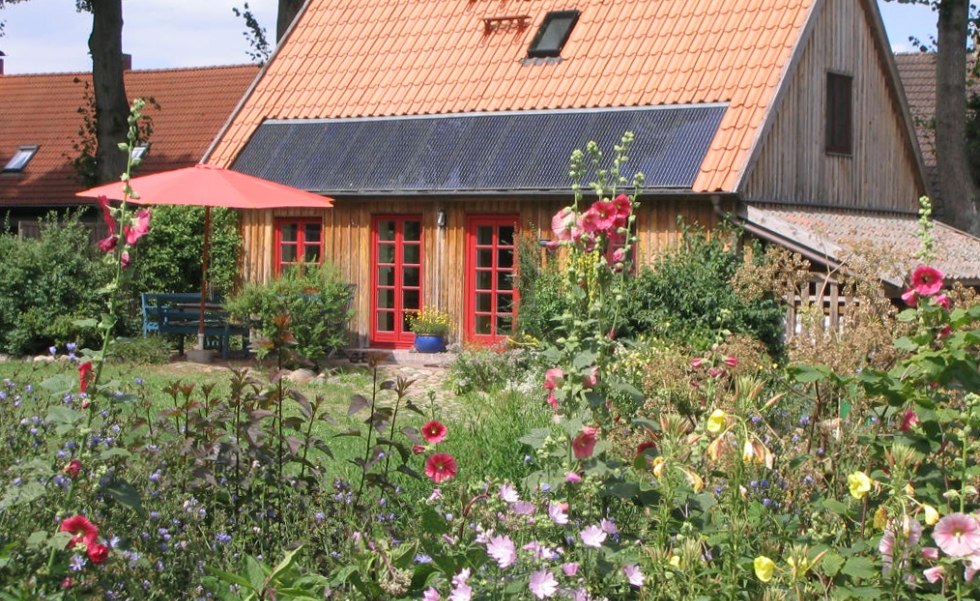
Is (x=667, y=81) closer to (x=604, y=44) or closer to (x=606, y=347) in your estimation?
(x=604, y=44)

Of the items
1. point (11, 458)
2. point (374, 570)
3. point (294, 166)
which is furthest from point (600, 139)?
point (374, 570)

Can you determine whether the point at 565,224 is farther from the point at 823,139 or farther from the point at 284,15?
the point at 284,15

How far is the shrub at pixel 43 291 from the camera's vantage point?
59.5 ft

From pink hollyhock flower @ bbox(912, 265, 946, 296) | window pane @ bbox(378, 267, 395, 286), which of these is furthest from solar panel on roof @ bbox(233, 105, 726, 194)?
pink hollyhock flower @ bbox(912, 265, 946, 296)

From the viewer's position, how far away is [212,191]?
51.1ft

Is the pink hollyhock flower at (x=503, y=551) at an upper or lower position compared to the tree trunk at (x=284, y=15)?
lower

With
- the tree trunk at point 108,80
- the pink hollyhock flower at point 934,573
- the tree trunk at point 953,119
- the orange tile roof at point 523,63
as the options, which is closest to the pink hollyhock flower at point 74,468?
the pink hollyhock flower at point 934,573

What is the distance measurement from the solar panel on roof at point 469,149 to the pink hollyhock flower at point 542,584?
44.4ft

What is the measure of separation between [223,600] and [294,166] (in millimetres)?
17429

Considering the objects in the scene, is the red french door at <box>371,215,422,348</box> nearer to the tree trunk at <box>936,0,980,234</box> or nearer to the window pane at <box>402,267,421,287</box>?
the window pane at <box>402,267,421,287</box>

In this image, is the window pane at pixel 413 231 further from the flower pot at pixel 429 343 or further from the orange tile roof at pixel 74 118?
the orange tile roof at pixel 74 118

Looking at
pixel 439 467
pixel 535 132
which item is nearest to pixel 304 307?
pixel 535 132

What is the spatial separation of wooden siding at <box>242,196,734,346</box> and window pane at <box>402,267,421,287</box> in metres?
0.24

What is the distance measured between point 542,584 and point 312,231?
17.5 meters
